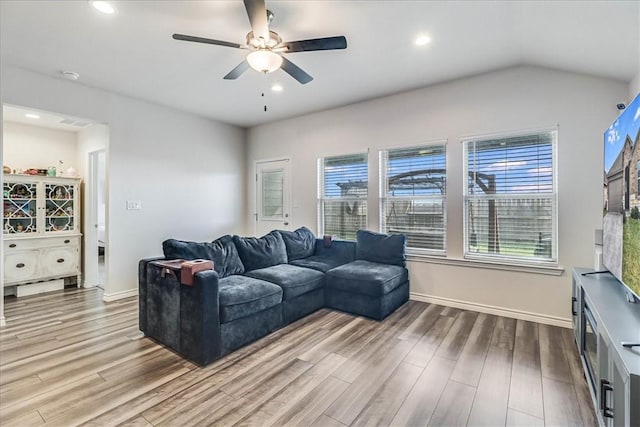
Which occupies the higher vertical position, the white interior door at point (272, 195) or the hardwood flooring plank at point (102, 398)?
the white interior door at point (272, 195)

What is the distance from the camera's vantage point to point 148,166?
4.45m

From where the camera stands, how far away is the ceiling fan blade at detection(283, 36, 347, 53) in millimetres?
2213

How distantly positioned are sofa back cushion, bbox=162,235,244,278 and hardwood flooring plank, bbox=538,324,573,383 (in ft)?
9.61

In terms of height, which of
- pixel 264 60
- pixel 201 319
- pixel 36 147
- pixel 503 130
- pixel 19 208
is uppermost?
pixel 264 60

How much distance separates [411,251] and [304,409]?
2.69 m

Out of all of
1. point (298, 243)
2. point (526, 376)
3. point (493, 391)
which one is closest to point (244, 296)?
point (298, 243)

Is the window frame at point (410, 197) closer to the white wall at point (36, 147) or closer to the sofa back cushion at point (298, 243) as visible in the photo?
the sofa back cushion at point (298, 243)

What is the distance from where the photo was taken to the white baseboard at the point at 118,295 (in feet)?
13.2

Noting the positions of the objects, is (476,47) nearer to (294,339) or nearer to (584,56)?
(584,56)

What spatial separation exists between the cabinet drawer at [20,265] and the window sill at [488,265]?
5.31 metres

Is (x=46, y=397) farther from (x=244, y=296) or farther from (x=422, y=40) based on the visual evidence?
(x=422, y=40)

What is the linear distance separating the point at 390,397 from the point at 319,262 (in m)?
2.20

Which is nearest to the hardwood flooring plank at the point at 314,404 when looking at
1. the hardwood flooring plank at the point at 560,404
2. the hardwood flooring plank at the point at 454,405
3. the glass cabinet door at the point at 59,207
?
the hardwood flooring plank at the point at 454,405

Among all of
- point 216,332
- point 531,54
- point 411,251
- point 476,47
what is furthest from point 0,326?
point 531,54
